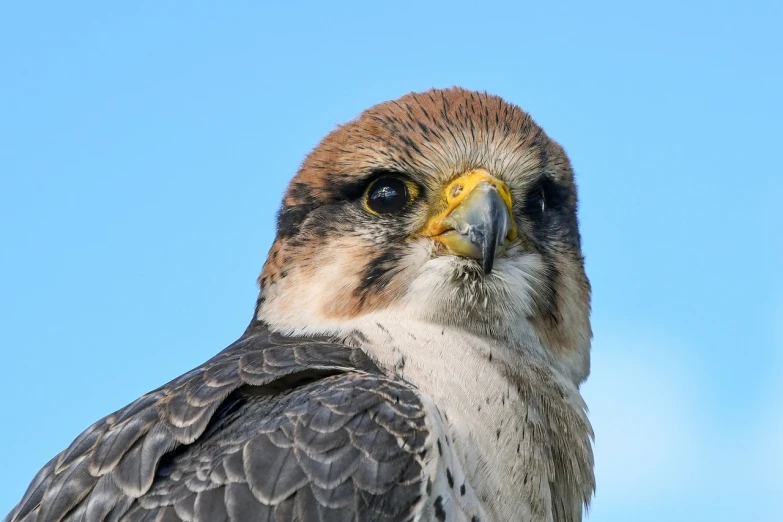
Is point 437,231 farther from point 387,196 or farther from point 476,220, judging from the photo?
point 387,196

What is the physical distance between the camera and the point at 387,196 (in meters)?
5.60

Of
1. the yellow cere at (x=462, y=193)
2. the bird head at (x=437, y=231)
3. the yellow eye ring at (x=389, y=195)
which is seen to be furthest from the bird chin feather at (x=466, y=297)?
the yellow eye ring at (x=389, y=195)

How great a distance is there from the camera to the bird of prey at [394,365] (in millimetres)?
4160

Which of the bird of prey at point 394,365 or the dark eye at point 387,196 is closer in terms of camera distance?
the bird of prey at point 394,365

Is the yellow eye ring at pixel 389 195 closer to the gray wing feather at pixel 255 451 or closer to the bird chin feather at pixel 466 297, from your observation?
the bird chin feather at pixel 466 297

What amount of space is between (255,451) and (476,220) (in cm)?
159

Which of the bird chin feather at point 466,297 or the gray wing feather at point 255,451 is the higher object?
the bird chin feather at point 466,297

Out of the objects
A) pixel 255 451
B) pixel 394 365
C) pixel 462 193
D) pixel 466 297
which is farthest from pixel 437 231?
pixel 255 451

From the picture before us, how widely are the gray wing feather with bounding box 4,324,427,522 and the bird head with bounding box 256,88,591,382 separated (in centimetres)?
57

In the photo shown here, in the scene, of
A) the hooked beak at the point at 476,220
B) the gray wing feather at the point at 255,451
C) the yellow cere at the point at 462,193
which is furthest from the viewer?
the yellow cere at the point at 462,193

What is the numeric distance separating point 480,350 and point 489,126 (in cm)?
127

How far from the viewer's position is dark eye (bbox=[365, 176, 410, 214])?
5.56 meters

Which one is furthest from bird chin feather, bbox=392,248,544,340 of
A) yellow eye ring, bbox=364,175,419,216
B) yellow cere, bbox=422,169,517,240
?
yellow eye ring, bbox=364,175,419,216

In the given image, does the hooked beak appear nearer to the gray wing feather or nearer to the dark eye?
the dark eye
